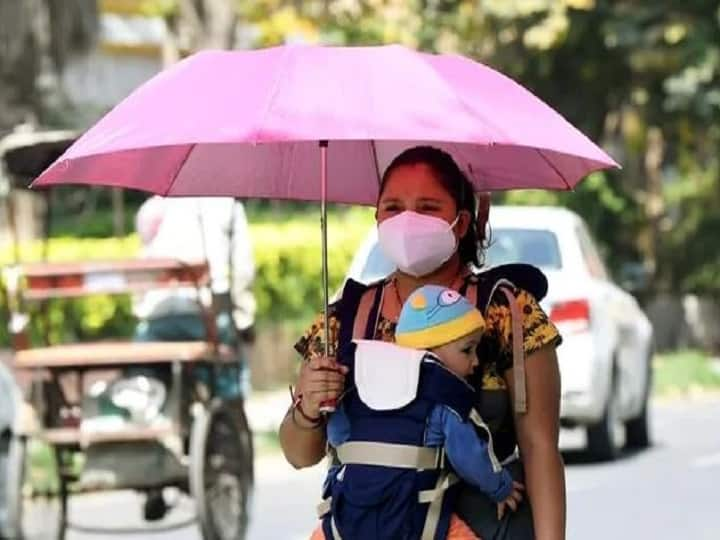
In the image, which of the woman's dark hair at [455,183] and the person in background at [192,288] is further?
the person in background at [192,288]

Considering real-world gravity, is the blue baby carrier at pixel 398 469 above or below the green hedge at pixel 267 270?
above

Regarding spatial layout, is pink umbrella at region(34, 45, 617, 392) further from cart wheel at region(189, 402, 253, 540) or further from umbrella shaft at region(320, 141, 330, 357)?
cart wheel at region(189, 402, 253, 540)

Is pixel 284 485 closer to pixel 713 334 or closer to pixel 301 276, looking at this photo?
pixel 301 276

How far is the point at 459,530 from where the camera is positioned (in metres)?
4.41

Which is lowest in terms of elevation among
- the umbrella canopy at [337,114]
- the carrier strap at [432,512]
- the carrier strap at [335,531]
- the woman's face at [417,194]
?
the carrier strap at [335,531]

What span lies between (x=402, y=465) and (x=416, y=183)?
25.3 inches

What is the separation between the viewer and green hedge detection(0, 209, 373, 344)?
19609mm

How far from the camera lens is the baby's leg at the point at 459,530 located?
14.4ft

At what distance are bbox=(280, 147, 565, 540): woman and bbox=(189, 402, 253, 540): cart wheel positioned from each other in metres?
5.37

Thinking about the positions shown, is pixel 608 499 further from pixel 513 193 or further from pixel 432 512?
pixel 513 193

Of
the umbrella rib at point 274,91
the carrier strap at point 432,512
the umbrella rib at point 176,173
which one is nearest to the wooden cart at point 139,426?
the umbrella rib at point 176,173

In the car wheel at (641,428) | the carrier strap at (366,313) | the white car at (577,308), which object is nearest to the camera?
the carrier strap at (366,313)

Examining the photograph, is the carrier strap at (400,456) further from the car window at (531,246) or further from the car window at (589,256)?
the car window at (589,256)

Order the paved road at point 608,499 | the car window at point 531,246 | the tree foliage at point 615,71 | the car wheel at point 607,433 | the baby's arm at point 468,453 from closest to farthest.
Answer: the baby's arm at point 468,453 → the paved road at point 608,499 → the car window at point 531,246 → the car wheel at point 607,433 → the tree foliage at point 615,71
